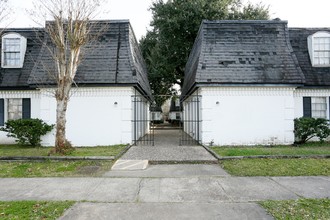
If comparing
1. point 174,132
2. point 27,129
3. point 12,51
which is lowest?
point 174,132

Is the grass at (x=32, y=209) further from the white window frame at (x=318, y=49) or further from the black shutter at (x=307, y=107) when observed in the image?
the white window frame at (x=318, y=49)

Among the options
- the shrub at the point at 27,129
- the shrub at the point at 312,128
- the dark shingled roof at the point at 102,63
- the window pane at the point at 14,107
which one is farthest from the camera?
the window pane at the point at 14,107

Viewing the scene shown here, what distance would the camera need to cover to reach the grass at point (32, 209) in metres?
4.25

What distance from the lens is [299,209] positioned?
4531 mm

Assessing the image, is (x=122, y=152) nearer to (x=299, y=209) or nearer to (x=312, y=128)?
(x=299, y=209)

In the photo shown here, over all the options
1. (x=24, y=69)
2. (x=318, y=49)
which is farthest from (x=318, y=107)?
(x=24, y=69)

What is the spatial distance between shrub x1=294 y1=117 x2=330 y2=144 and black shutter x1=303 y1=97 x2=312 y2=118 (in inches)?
41.4

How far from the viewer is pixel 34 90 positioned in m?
13.0

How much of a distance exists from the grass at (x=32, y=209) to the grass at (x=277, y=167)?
4.66 meters

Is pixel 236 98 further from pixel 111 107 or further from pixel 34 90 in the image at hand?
pixel 34 90

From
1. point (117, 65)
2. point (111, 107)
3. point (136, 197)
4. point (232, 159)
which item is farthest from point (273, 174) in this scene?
point (117, 65)

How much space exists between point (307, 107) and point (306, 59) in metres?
2.76

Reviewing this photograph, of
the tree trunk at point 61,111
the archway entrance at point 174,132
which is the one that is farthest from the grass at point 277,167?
the tree trunk at point 61,111

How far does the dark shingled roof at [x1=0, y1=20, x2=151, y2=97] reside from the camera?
12102mm
